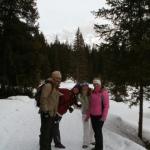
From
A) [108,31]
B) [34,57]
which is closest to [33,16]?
[34,57]

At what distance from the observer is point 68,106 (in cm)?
1142

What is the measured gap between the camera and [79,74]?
282ft

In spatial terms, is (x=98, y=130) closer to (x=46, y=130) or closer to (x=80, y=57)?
(x=46, y=130)

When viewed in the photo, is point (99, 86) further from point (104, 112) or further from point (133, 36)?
point (133, 36)

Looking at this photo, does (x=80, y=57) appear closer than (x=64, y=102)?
No

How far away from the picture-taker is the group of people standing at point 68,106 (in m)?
10.2

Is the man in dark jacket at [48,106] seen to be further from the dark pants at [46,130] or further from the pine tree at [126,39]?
the pine tree at [126,39]

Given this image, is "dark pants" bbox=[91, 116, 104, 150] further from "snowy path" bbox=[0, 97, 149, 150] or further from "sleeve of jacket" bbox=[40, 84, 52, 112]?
"sleeve of jacket" bbox=[40, 84, 52, 112]

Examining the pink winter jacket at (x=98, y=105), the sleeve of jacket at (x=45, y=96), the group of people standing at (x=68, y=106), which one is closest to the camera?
the sleeve of jacket at (x=45, y=96)

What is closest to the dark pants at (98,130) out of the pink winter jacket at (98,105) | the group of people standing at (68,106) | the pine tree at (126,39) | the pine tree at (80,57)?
the group of people standing at (68,106)

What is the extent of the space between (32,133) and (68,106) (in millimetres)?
3104

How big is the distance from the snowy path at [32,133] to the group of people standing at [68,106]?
2.34 ft

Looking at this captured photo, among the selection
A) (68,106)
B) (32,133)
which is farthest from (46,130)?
(32,133)

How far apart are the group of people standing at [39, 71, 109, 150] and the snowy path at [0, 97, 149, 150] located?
0.71m
